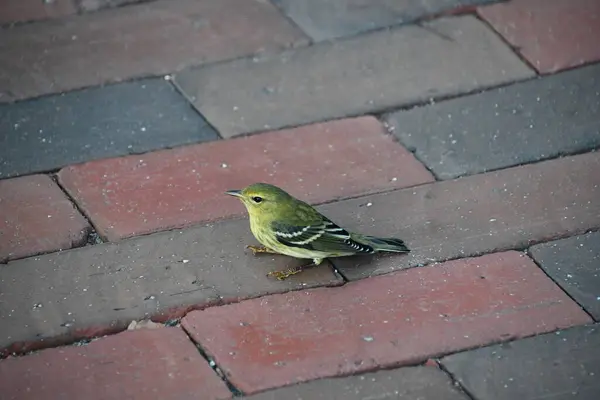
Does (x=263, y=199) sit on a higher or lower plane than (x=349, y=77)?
higher

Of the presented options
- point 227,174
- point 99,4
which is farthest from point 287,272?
point 99,4

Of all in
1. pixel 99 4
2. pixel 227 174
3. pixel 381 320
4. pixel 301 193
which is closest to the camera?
pixel 381 320

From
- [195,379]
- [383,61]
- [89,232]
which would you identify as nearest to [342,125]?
[383,61]

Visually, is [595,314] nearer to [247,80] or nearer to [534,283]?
[534,283]

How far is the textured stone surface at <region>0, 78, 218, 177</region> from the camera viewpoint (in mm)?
5590

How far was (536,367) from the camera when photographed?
4.24m

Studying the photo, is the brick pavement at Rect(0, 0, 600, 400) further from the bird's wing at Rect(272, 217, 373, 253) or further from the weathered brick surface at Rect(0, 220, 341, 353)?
the bird's wing at Rect(272, 217, 373, 253)

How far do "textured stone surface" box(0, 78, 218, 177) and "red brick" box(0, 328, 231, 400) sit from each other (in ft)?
4.62

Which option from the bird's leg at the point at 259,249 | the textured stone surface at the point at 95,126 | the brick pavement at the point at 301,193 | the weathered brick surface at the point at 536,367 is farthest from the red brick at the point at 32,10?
the weathered brick surface at the point at 536,367

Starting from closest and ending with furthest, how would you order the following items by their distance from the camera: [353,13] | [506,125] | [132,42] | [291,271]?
[291,271]
[506,125]
[132,42]
[353,13]

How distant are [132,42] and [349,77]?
1297 millimetres

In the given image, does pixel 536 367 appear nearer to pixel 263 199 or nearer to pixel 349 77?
pixel 263 199

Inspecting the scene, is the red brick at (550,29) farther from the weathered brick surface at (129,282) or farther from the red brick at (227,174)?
the weathered brick surface at (129,282)

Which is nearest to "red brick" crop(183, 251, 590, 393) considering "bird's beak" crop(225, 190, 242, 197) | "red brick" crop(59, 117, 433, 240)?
"bird's beak" crop(225, 190, 242, 197)
